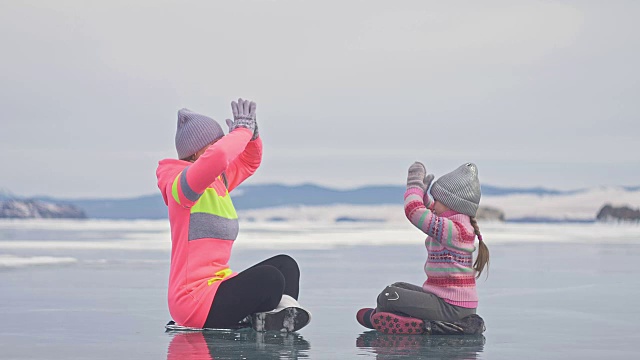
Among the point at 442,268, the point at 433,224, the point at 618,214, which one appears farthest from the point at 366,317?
the point at 618,214

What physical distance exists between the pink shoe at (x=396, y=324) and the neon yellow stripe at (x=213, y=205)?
2.92ft

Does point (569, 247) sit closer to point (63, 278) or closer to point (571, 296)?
point (571, 296)

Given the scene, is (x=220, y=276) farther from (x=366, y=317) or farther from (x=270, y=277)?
(x=366, y=317)

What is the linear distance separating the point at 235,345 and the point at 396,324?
3.10 feet

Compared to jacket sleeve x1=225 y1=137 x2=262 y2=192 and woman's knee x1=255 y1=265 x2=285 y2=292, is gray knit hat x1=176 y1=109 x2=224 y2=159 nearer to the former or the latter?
jacket sleeve x1=225 y1=137 x2=262 y2=192

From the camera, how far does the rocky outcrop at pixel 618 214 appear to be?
2234cm

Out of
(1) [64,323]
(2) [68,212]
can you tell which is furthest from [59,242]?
(2) [68,212]

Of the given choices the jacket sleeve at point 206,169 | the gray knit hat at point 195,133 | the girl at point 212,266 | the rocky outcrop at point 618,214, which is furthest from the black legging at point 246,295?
the rocky outcrop at point 618,214

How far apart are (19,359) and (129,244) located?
29.0ft

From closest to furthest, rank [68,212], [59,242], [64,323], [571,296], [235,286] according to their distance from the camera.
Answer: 1. [235,286]
2. [64,323]
3. [571,296]
4. [59,242]
5. [68,212]

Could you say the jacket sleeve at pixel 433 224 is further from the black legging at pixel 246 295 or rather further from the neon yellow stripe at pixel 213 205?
the neon yellow stripe at pixel 213 205

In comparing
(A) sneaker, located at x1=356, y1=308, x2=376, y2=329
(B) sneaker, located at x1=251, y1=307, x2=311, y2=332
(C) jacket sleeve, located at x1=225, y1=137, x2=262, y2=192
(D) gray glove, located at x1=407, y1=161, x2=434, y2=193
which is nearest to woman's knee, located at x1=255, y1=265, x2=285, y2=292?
(B) sneaker, located at x1=251, y1=307, x2=311, y2=332

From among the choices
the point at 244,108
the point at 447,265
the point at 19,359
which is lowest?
the point at 19,359

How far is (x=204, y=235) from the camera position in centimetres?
502
